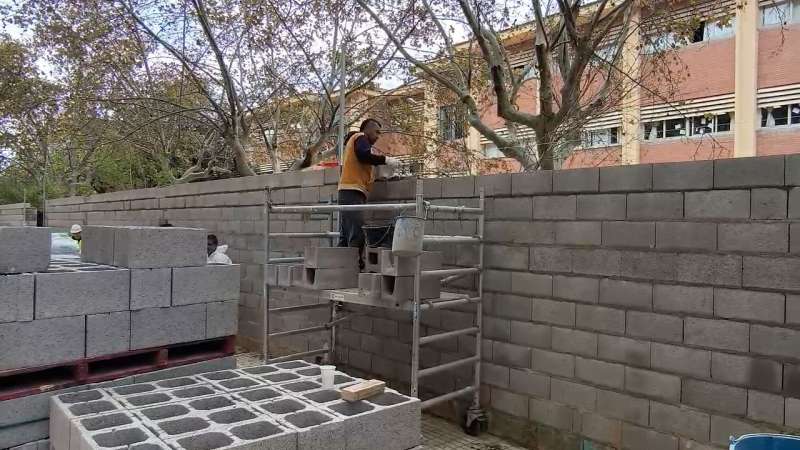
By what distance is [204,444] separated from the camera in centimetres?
257

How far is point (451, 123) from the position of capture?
13.4m

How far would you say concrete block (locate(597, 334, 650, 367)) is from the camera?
3.73 m

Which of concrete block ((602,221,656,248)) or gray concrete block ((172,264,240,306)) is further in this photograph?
gray concrete block ((172,264,240,306))

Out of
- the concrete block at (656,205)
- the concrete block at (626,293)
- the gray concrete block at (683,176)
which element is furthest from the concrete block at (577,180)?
the concrete block at (626,293)

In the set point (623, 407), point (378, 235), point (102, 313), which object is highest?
point (378, 235)

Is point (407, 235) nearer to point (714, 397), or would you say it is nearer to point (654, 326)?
point (654, 326)

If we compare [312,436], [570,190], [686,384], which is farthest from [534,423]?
[312,436]

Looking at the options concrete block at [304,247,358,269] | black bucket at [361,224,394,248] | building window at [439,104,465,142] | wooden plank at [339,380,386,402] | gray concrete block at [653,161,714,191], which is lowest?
wooden plank at [339,380,386,402]

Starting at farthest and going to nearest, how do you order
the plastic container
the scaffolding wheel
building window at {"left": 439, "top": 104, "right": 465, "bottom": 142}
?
1. building window at {"left": 439, "top": 104, "right": 465, "bottom": 142}
2. the scaffolding wheel
3. the plastic container

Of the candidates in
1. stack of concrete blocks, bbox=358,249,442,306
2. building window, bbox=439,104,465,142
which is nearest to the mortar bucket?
stack of concrete blocks, bbox=358,249,442,306

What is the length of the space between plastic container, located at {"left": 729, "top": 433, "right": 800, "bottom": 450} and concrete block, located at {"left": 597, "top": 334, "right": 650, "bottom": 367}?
119cm

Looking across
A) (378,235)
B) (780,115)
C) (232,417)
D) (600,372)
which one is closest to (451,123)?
(378,235)

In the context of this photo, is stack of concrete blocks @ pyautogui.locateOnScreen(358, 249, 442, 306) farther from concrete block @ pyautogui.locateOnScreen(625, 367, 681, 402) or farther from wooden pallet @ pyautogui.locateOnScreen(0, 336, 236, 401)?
concrete block @ pyautogui.locateOnScreen(625, 367, 681, 402)

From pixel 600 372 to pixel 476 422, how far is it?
1.23 meters
